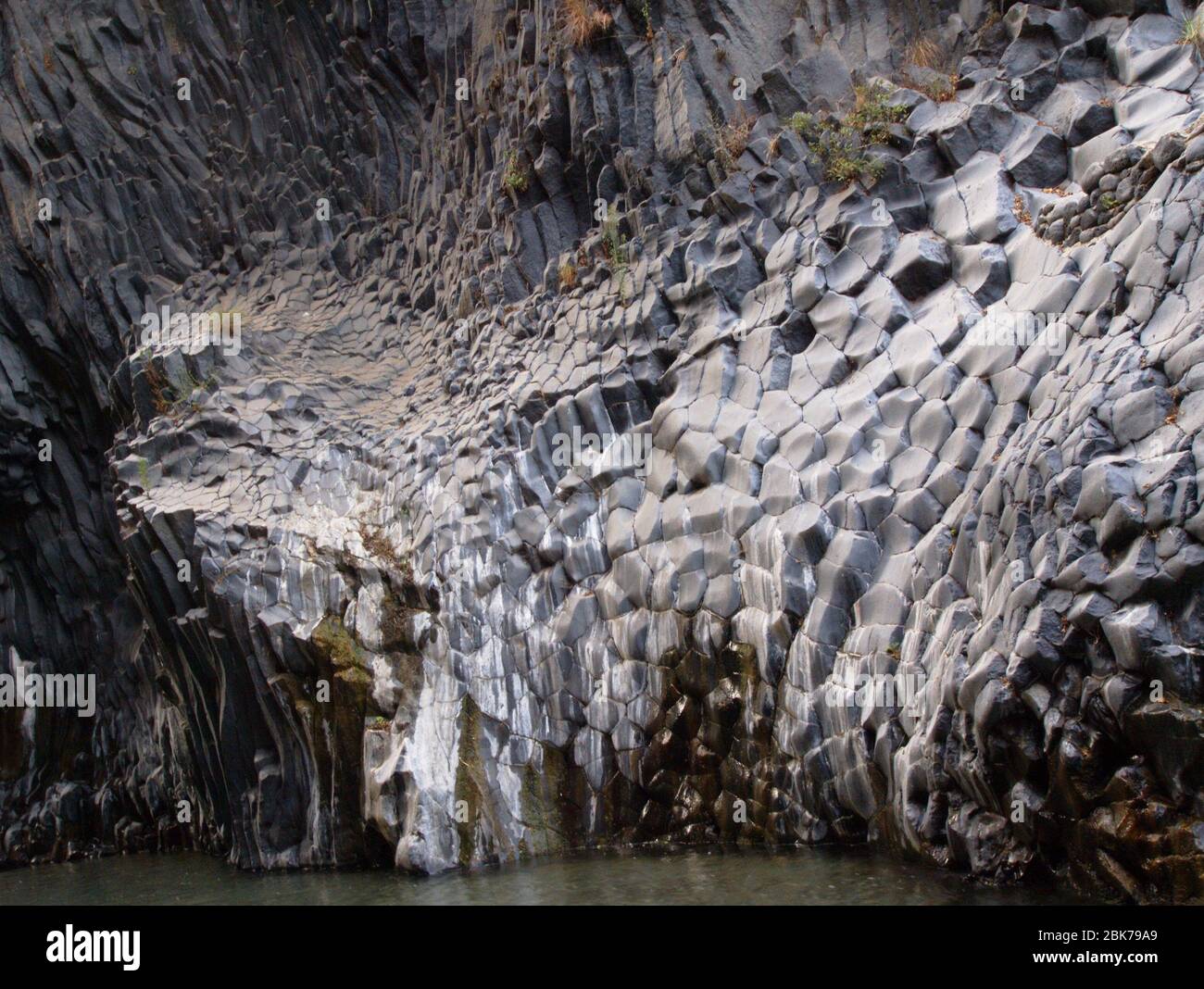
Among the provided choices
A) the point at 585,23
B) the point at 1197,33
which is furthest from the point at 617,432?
the point at 1197,33

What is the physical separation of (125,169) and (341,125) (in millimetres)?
3372

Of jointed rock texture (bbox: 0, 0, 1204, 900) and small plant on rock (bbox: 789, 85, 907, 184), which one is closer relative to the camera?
jointed rock texture (bbox: 0, 0, 1204, 900)

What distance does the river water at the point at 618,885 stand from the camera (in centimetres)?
683

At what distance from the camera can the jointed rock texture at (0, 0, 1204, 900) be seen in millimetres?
6902

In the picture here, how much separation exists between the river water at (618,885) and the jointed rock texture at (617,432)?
35 cm

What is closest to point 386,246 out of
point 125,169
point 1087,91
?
point 125,169

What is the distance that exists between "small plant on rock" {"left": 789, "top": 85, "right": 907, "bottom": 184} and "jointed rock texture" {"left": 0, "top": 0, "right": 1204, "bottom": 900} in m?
0.07

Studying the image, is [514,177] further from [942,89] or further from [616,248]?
[942,89]

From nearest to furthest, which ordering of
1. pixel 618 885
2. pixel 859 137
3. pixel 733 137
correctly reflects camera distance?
pixel 618 885 < pixel 859 137 < pixel 733 137

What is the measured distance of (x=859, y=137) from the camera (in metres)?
10.7

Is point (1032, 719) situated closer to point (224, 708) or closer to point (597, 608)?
point (597, 608)

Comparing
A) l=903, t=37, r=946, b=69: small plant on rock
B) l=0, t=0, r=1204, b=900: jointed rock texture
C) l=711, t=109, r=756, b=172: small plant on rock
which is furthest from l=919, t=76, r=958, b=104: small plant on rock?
l=711, t=109, r=756, b=172: small plant on rock

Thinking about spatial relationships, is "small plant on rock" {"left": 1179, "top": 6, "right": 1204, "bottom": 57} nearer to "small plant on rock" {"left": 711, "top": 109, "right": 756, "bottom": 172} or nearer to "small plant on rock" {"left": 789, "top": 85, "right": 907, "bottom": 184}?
"small plant on rock" {"left": 789, "top": 85, "right": 907, "bottom": 184}

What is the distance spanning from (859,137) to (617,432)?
3.47 metres
